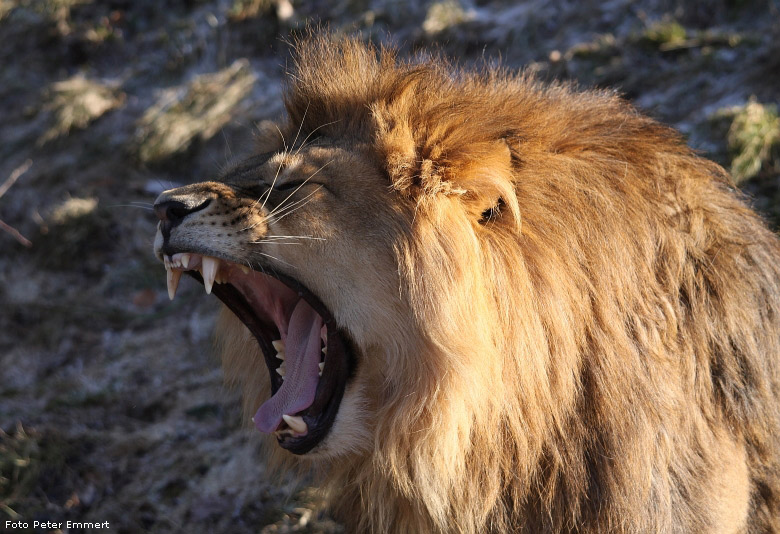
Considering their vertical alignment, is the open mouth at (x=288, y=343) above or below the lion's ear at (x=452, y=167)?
below

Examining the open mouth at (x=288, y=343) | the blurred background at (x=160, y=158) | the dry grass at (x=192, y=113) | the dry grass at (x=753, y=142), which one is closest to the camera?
the open mouth at (x=288, y=343)

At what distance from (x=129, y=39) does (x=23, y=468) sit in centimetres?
477

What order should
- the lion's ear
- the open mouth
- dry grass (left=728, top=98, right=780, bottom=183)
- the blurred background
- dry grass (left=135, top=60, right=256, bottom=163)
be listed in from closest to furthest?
the lion's ear < the open mouth < the blurred background < dry grass (left=728, top=98, right=780, bottom=183) < dry grass (left=135, top=60, right=256, bottom=163)

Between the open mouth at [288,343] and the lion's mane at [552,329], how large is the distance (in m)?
0.14

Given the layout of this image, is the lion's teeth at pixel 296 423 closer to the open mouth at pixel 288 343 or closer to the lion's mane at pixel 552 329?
the open mouth at pixel 288 343

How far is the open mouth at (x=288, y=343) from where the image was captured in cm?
210

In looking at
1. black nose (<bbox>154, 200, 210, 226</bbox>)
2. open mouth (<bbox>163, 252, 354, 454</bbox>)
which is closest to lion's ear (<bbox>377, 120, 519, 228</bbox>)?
open mouth (<bbox>163, 252, 354, 454</bbox>)

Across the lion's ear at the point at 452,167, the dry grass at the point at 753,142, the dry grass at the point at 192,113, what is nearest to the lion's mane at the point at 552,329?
the lion's ear at the point at 452,167

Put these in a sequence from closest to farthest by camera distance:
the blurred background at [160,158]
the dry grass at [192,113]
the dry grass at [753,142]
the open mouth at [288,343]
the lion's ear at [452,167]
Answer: the lion's ear at [452,167], the open mouth at [288,343], the blurred background at [160,158], the dry grass at [753,142], the dry grass at [192,113]

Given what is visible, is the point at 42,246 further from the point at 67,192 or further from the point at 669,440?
the point at 669,440

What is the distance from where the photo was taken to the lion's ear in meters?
1.96

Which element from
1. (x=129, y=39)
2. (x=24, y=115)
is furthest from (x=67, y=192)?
(x=129, y=39)

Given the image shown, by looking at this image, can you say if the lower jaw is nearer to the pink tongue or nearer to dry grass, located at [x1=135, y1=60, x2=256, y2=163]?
the pink tongue

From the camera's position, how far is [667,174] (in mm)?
2264
